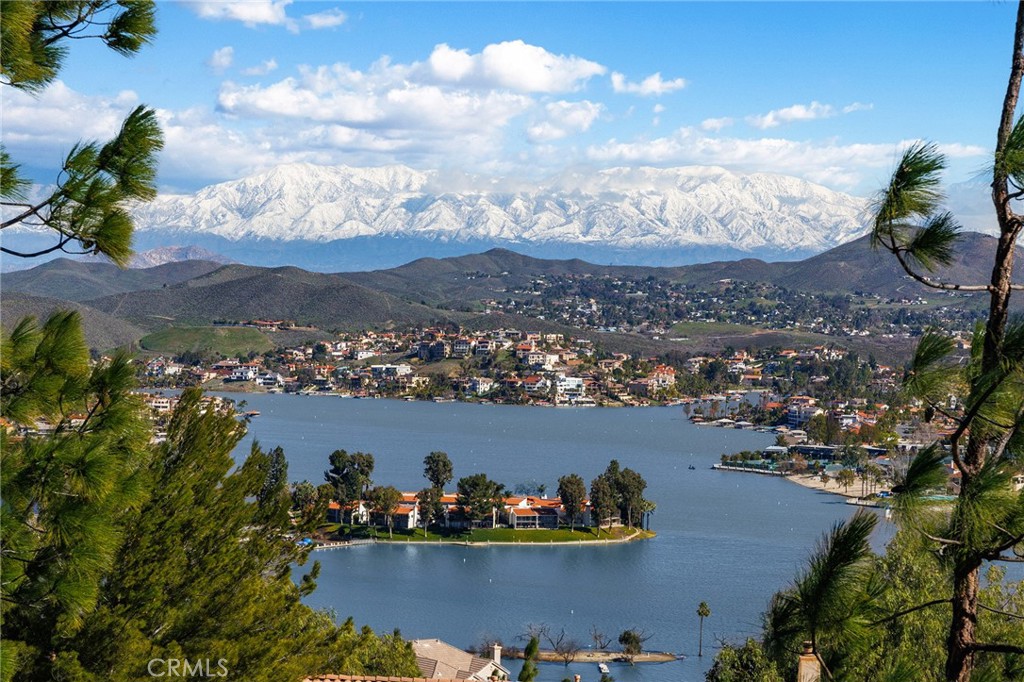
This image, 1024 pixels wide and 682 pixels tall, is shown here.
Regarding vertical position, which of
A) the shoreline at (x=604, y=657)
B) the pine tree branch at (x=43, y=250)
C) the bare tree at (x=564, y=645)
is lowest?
the shoreline at (x=604, y=657)

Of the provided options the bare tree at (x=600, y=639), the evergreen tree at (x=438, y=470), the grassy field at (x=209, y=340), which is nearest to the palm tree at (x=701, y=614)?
the bare tree at (x=600, y=639)

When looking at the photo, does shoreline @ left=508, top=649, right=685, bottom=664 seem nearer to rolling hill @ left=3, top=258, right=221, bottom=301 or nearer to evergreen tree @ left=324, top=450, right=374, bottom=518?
evergreen tree @ left=324, top=450, right=374, bottom=518

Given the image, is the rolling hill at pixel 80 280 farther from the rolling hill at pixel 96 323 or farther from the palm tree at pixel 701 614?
the palm tree at pixel 701 614

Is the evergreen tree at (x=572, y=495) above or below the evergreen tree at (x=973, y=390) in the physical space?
below

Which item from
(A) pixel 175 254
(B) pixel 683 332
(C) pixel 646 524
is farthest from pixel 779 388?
(A) pixel 175 254

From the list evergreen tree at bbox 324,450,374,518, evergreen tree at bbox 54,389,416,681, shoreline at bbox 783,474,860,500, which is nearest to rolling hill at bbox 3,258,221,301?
shoreline at bbox 783,474,860,500

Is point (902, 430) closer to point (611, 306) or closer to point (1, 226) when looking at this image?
point (1, 226)

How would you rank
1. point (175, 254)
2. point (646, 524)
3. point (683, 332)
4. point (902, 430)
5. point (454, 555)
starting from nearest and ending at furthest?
point (454, 555) < point (646, 524) < point (902, 430) < point (683, 332) < point (175, 254)
